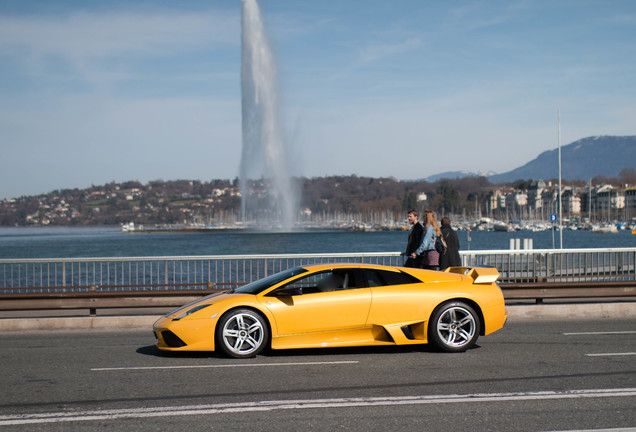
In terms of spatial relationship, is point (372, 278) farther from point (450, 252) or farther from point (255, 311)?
point (450, 252)

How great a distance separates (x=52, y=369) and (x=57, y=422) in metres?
3.00

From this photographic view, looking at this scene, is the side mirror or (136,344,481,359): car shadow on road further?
(136,344,481,359): car shadow on road

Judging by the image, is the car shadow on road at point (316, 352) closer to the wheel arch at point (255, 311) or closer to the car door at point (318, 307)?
the wheel arch at point (255, 311)

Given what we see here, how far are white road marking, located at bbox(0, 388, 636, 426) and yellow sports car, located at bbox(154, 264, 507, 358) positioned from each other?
2618mm

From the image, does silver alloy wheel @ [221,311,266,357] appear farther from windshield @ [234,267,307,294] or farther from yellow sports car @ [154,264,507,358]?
windshield @ [234,267,307,294]

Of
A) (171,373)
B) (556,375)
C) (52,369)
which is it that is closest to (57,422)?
(171,373)

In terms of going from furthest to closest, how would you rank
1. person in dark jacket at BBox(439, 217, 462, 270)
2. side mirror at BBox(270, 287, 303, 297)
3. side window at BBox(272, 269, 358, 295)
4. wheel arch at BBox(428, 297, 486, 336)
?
person in dark jacket at BBox(439, 217, 462, 270) < wheel arch at BBox(428, 297, 486, 336) < side window at BBox(272, 269, 358, 295) < side mirror at BBox(270, 287, 303, 297)

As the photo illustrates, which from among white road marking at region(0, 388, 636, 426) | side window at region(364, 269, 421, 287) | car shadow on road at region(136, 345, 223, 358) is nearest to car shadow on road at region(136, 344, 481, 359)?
car shadow on road at region(136, 345, 223, 358)

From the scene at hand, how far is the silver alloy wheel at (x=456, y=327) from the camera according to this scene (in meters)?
9.84

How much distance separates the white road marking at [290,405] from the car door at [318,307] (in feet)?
8.54

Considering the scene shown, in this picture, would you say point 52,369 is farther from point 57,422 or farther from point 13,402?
point 57,422

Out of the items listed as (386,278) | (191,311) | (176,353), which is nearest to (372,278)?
(386,278)

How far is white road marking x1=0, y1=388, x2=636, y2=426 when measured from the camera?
6375 mm

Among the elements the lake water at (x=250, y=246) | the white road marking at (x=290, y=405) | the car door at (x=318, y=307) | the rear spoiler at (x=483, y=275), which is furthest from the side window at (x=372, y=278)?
the lake water at (x=250, y=246)
